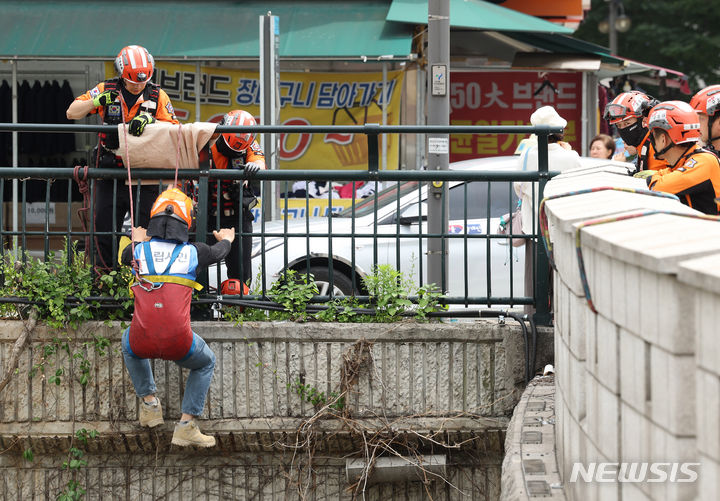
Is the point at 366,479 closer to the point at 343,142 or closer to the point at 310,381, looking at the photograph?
the point at 310,381

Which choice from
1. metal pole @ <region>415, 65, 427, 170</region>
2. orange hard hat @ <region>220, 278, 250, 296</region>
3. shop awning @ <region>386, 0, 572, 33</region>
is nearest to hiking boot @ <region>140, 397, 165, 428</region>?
orange hard hat @ <region>220, 278, 250, 296</region>

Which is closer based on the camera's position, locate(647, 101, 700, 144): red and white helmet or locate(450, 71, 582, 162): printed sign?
locate(647, 101, 700, 144): red and white helmet

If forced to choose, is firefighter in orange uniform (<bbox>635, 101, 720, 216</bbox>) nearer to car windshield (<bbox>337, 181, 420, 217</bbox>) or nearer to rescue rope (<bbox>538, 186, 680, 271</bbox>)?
rescue rope (<bbox>538, 186, 680, 271</bbox>)

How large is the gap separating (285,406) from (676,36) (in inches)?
854

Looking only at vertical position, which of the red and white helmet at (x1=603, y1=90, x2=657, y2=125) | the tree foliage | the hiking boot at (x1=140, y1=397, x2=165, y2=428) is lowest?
the hiking boot at (x1=140, y1=397, x2=165, y2=428)

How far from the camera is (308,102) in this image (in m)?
13.5

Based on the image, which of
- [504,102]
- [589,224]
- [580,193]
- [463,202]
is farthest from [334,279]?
[504,102]

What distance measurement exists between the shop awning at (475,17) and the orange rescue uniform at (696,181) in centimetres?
697

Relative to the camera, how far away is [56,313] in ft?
21.0

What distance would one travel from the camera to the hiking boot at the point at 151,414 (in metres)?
6.29

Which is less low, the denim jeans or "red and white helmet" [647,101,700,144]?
"red and white helmet" [647,101,700,144]

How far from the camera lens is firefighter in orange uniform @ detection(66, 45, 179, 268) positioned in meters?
6.73

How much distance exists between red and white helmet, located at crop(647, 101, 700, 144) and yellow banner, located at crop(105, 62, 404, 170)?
24.6 ft

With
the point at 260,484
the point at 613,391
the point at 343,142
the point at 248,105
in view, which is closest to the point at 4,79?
the point at 248,105
